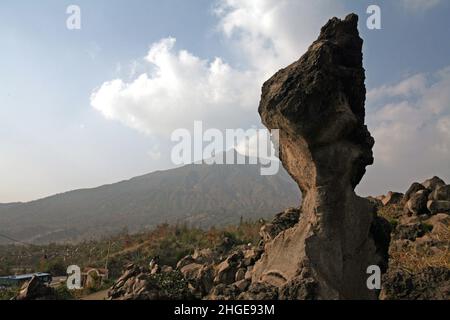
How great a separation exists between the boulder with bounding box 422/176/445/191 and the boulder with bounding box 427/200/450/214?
3268 millimetres

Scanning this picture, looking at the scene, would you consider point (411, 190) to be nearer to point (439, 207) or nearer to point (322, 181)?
point (439, 207)

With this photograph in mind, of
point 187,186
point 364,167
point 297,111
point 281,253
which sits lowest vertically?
point 281,253

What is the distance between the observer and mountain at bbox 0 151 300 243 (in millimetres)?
93125

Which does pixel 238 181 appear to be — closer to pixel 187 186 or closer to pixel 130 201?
pixel 187 186

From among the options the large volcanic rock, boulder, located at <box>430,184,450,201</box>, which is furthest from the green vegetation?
the large volcanic rock

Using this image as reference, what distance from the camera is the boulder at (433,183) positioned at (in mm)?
26094

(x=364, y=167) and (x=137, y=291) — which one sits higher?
(x=364, y=167)

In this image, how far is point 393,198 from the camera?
29500 millimetres

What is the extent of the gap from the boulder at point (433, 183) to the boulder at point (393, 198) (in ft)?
6.67

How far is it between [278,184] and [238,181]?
17.1m

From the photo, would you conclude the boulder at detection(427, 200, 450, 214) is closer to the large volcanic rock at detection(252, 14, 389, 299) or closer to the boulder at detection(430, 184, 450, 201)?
the boulder at detection(430, 184, 450, 201)

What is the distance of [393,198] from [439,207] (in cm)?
714

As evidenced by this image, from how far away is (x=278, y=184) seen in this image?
169m
